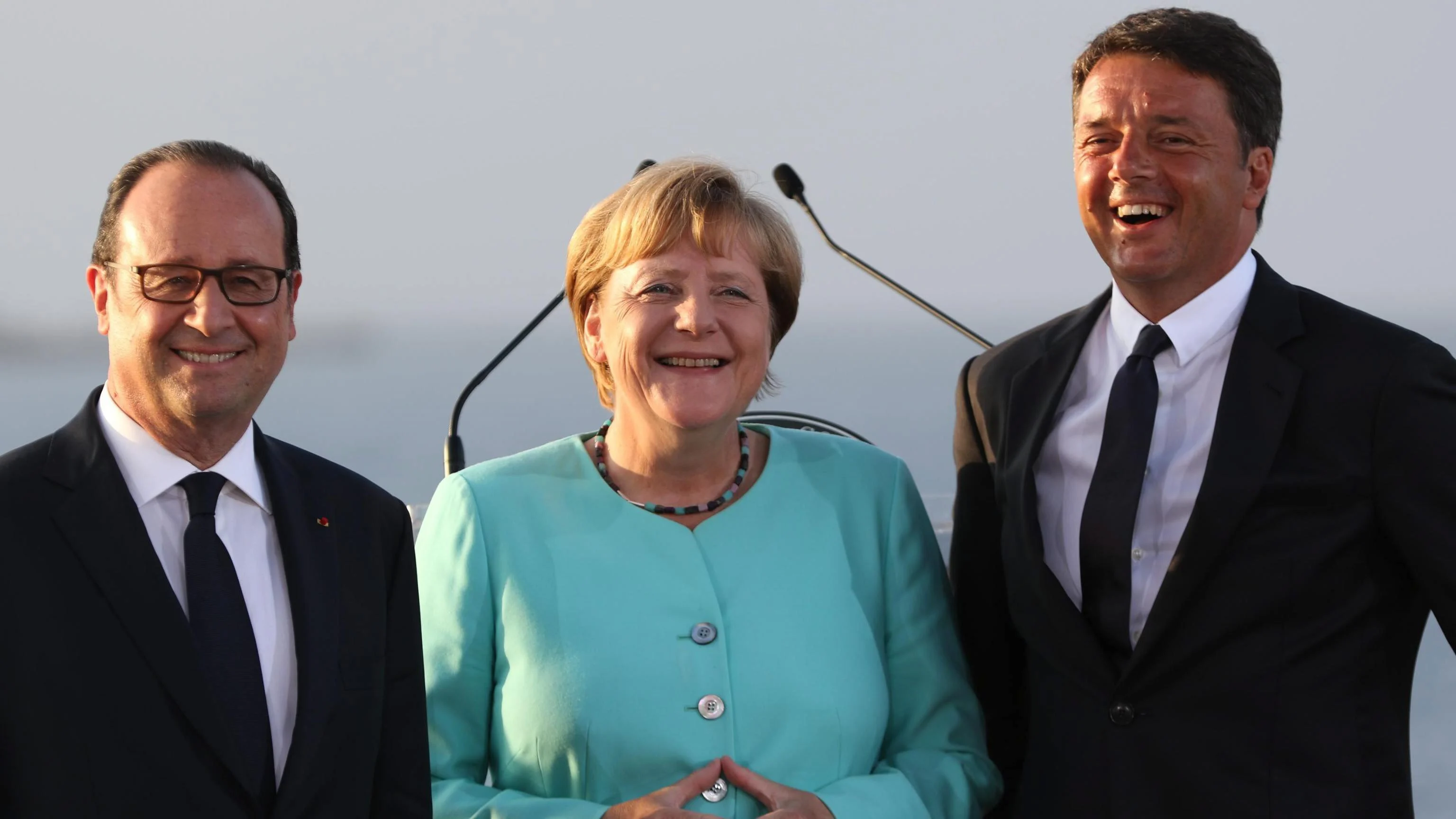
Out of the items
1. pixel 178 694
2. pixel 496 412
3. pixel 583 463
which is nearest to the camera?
pixel 178 694

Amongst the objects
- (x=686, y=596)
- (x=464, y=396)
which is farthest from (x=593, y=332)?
(x=464, y=396)

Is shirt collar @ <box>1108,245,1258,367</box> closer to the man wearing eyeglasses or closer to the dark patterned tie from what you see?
the dark patterned tie

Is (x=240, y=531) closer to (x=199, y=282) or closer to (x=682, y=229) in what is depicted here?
(x=199, y=282)

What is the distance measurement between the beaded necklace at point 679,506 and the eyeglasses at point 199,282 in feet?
1.93

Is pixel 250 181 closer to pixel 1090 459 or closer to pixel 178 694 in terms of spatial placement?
pixel 178 694

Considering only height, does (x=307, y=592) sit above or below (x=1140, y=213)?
below

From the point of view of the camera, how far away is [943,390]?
25.3 ft

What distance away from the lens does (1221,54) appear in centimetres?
181

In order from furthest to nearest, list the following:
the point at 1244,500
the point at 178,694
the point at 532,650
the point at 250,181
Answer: the point at 532,650
the point at 1244,500
the point at 250,181
the point at 178,694

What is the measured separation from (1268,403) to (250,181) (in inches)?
47.7

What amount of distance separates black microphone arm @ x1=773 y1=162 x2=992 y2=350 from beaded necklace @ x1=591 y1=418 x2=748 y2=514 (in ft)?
3.16

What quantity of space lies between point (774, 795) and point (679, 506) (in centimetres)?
41

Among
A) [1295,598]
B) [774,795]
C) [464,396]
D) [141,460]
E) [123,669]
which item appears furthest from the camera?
[464,396]

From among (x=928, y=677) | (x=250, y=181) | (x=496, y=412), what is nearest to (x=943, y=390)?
(x=496, y=412)
